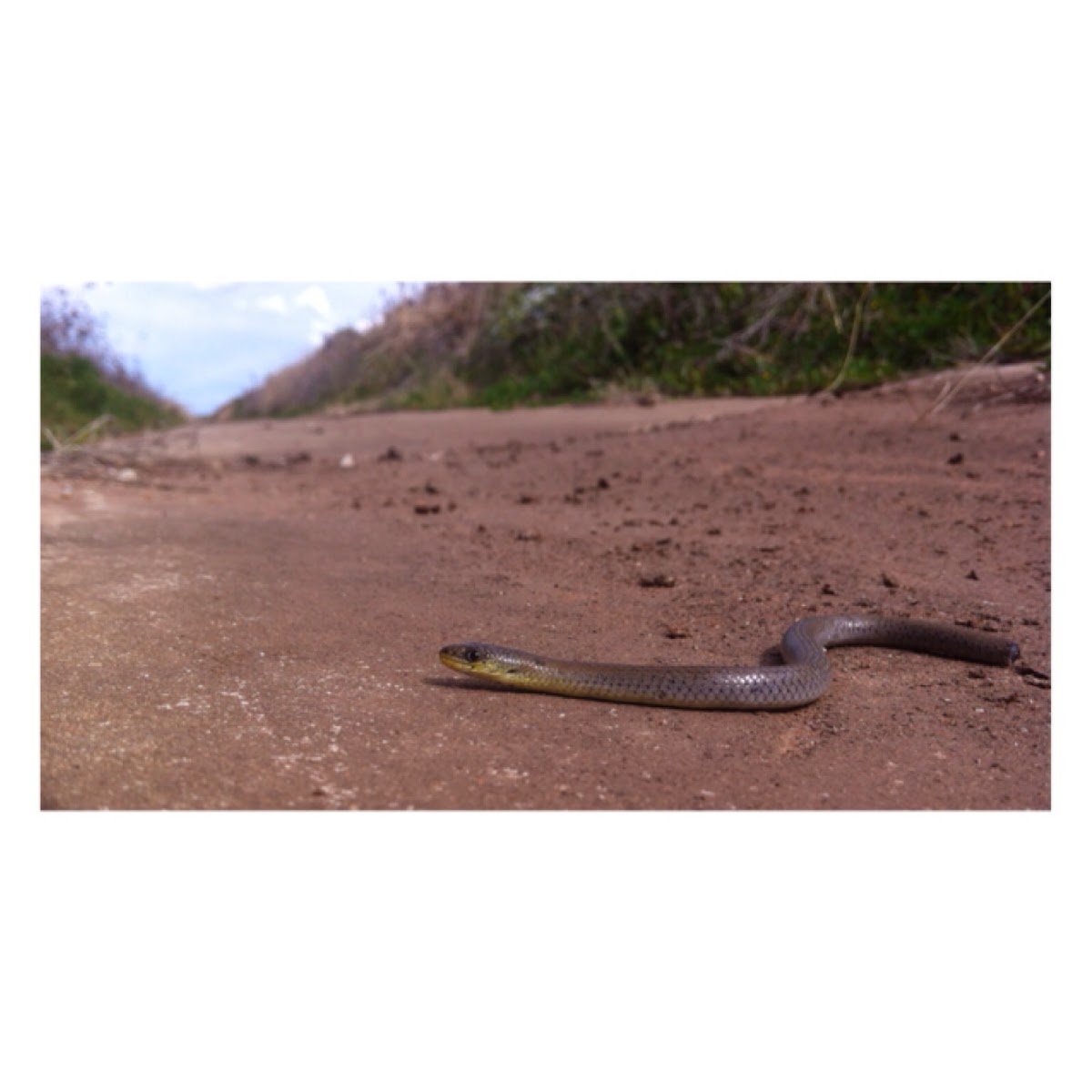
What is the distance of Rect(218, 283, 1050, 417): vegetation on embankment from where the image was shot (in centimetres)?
868

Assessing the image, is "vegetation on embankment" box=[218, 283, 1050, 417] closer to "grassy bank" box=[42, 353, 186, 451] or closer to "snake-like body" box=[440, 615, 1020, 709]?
"grassy bank" box=[42, 353, 186, 451]

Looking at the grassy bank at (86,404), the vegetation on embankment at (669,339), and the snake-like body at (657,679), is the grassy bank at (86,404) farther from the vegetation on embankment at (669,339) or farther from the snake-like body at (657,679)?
the snake-like body at (657,679)

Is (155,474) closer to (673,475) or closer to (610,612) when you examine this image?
(673,475)

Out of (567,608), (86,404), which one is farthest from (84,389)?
(567,608)

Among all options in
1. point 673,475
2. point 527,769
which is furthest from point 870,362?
point 527,769

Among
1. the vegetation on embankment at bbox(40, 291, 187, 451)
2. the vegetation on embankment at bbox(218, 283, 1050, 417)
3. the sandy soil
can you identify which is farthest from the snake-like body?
the vegetation on embankment at bbox(40, 291, 187, 451)

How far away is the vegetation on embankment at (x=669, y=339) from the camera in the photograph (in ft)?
28.5

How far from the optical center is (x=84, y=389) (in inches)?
567

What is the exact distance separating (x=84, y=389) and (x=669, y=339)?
811cm

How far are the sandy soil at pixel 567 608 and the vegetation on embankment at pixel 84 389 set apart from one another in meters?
3.08

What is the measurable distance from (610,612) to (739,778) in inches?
65.6

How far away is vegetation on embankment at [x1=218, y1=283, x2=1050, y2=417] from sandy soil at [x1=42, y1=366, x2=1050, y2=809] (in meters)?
0.47

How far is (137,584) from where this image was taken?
4969mm

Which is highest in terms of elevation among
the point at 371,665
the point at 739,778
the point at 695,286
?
the point at 695,286
